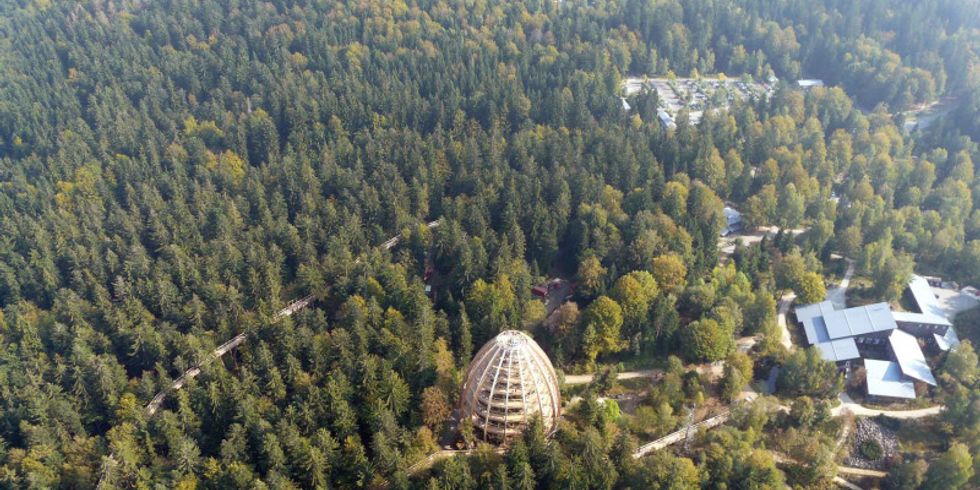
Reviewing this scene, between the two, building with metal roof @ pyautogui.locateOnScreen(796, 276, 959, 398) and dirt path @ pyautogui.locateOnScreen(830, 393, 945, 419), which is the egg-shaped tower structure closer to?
dirt path @ pyautogui.locateOnScreen(830, 393, 945, 419)

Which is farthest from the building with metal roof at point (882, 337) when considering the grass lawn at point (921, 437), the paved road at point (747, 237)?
the paved road at point (747, 237)

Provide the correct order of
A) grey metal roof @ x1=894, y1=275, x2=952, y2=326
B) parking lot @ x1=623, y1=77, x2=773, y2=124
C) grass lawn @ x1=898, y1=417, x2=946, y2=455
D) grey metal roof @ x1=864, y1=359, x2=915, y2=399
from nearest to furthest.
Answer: grass lawn @ x1=898, y1=417, x2=946, y2=455
grey metal roof @ x1=864, y1=359, x2=915, y2=399
grey metal roof @ x1=894, y1=275, x2=952, y2=326
parking lot @ x1=623, y1=77, x2=773, y2=124

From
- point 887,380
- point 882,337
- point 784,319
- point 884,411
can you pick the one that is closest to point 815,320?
point 784,319

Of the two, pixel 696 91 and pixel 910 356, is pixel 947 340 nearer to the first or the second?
pixel 910 356

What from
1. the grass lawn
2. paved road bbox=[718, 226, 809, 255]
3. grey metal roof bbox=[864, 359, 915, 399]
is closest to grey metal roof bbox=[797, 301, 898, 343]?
grey metal roof bbox=[864, 359, 915, 399]

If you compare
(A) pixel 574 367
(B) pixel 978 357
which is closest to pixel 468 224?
(A) pixel 574 367

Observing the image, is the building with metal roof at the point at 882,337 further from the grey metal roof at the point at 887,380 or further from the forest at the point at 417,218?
the forest at the point at 417,218
